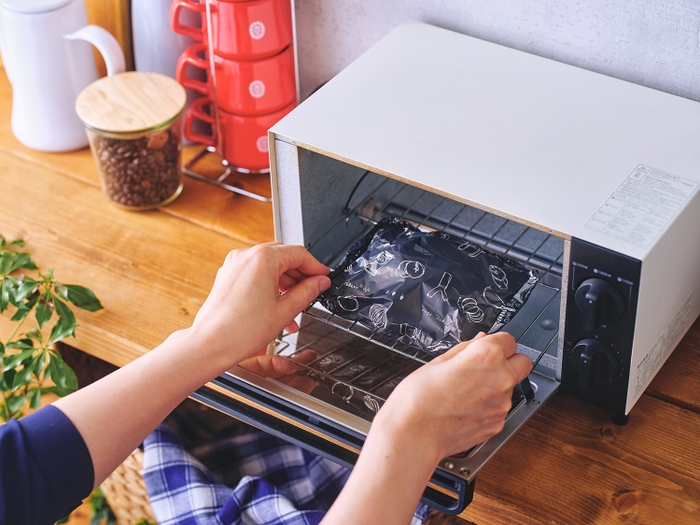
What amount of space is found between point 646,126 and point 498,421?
378 millimetres

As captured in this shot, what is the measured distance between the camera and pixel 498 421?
0.78 meters

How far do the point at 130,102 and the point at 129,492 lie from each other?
58 cm

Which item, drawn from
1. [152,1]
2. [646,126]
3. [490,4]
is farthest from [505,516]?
[152,1]

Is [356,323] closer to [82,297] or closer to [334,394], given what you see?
[334,394]

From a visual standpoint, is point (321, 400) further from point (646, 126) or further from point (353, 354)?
point (646, 126)

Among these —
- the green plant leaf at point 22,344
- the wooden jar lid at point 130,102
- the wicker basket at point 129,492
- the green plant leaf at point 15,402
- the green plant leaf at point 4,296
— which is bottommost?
the wicker basket at point 129,492

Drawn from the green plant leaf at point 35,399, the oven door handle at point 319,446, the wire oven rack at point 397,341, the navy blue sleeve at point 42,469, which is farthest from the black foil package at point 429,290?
the green plant leaf at point 35,399

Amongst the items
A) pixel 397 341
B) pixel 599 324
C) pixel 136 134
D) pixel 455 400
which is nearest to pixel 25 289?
pixel 136 134

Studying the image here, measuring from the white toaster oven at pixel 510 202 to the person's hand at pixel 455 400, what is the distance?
0.04 m

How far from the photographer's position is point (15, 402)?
1104 mm

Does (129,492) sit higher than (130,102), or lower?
lower

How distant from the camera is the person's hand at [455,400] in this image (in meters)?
0.72

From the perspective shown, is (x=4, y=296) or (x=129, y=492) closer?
(x=4, y=296)

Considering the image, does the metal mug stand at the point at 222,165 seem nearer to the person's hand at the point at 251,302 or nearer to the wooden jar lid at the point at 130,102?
the wooden jar lid at the point at 130,102
